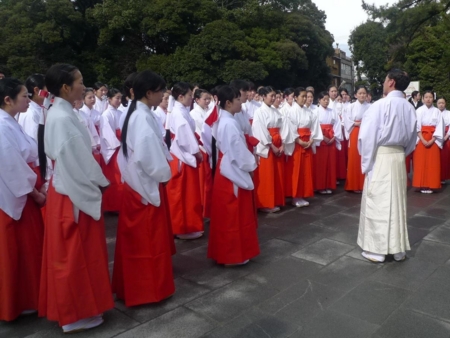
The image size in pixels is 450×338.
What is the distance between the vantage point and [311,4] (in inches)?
1570

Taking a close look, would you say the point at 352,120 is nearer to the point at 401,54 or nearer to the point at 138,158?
the point at 138,158

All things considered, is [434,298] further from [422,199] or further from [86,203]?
[422,199]

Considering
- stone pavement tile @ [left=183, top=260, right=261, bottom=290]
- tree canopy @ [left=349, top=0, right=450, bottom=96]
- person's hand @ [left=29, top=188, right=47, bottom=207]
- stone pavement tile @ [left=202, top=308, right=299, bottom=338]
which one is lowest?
stone pavement tile @ [left=202, top=308, right=299, bottom=338]

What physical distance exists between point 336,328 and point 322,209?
3.60m

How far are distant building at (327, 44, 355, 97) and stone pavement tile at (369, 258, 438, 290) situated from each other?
58.4 metres

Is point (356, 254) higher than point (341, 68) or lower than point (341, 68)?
lower

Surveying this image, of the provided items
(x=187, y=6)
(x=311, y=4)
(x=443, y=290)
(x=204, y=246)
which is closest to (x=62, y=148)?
(x=204, y=246)

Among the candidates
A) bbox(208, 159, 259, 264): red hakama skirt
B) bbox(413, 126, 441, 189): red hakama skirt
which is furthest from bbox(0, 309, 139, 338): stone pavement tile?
bbox(413, 126, 441, 189): red hakama skirt

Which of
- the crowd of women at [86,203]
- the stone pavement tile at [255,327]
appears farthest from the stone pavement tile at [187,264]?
→ the stone pavement tile at [255,327]

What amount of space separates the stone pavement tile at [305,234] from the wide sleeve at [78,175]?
9.02ft

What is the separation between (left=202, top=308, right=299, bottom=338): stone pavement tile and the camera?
9.53 feet

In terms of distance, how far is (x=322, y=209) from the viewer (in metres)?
6.47

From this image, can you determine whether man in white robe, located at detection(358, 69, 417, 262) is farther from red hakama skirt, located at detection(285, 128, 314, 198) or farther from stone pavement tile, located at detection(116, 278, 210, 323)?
red hakama skirt, located at detection(285, 128, 314, 198)

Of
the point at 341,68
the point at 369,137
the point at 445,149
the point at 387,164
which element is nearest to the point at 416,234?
the point at 387,164
